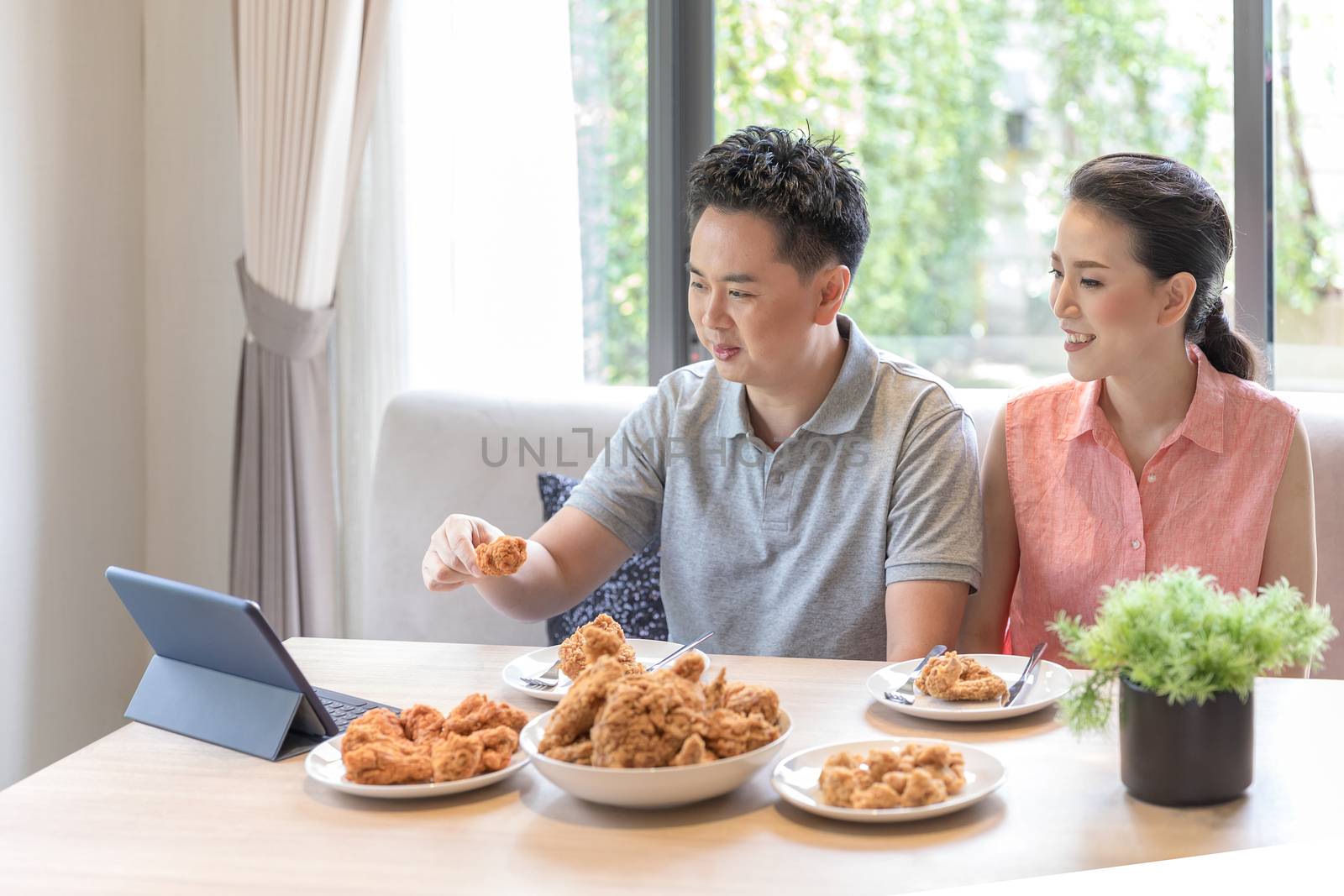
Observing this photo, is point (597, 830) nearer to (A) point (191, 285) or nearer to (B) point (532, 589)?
(B) point (532, 589)

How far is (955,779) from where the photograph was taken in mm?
1021

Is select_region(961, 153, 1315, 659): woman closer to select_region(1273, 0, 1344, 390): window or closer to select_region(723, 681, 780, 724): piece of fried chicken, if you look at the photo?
select_region(723, 681, 780, 724): piece of fried chicken

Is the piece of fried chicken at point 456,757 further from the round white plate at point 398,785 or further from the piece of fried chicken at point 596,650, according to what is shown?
the piece of fried chicken at point 596,650

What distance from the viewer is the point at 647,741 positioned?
99 centimetres

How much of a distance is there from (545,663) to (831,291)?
0.72m

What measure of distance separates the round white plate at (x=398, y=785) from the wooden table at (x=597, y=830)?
0.5 inches

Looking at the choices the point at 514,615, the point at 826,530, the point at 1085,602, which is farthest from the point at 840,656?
the point at 514,615

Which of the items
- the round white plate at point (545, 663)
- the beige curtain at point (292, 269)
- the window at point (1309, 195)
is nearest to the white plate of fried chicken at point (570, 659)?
the round white plate at point (545, 663)

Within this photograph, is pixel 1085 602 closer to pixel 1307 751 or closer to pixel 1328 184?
pixel 1307 751

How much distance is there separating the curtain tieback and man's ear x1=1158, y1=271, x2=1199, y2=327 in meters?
1.74

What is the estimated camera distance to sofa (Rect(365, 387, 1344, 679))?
2.31 meters

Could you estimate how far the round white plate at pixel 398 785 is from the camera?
3.45 ft

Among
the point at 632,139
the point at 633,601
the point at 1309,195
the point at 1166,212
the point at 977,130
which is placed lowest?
the point at 633,601

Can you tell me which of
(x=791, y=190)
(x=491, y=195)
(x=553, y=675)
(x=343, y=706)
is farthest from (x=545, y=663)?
(x=491, y=195)
